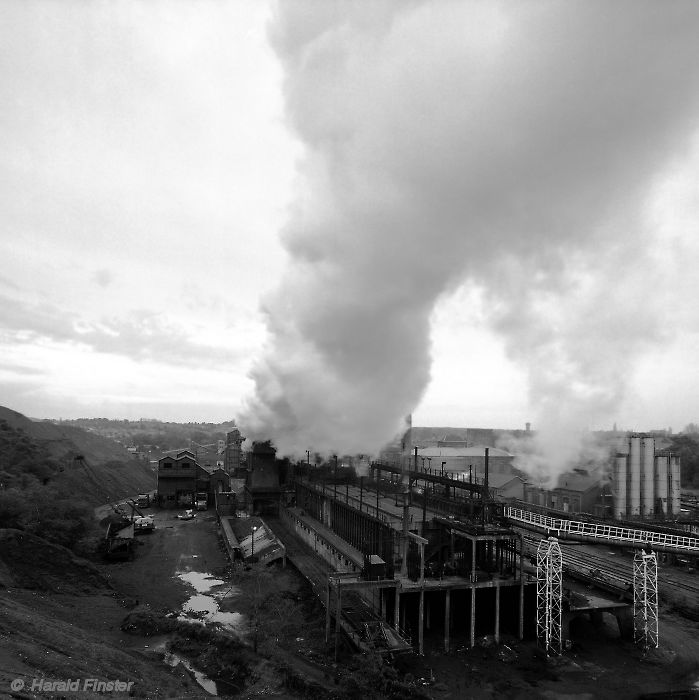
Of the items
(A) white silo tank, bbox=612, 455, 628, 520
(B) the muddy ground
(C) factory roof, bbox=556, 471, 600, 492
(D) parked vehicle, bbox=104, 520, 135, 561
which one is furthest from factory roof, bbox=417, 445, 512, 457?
(B) the muddy ground

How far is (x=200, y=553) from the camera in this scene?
1967 inches

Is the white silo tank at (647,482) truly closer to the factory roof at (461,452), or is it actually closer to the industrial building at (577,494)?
the industrial building at (577,494)

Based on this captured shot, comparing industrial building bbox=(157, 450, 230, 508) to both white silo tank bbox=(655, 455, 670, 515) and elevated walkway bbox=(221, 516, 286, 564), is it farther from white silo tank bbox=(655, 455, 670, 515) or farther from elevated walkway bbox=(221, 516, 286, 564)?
white silo tank bbox=(655, 455, 670, 515)

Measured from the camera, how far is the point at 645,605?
101 ft

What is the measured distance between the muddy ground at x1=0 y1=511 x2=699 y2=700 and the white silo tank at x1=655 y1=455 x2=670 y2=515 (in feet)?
113

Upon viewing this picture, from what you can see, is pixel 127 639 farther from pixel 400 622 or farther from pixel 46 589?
pixel 400 622

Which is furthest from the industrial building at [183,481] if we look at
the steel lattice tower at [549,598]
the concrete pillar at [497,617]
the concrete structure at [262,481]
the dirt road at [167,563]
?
the steel lattice tower at [549,598]

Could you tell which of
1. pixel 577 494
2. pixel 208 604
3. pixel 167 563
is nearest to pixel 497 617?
pixel 208 604

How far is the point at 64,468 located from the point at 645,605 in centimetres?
7865

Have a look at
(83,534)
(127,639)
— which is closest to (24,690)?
(127,639)

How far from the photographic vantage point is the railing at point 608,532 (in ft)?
112

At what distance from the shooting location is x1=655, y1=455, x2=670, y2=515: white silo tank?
221ft

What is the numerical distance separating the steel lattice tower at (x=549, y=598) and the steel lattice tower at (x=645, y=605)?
460 cm

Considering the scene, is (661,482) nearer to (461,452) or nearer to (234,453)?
(461,452)
